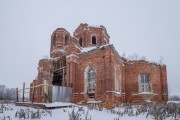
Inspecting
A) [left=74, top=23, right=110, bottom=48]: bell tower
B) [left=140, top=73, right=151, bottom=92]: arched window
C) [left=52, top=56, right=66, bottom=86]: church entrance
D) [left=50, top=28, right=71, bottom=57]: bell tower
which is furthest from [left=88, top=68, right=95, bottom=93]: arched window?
[left=50, top=28, right=71, bottom=57]: bell tower

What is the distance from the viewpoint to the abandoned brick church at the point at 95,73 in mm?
16433

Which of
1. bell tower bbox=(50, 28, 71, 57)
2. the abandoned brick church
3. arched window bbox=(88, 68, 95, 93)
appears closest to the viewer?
the abandoned brick church

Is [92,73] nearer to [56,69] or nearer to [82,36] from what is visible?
[56,69]

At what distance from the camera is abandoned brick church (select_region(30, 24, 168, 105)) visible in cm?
1643

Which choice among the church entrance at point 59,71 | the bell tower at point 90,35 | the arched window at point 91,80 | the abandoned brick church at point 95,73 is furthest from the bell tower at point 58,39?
the arched window at point 91,80

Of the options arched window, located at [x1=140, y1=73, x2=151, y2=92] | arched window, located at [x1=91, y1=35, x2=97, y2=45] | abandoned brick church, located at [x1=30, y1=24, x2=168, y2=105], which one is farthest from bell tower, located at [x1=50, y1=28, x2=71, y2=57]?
arched window, located at [x1=140, y1=73, x2=151, y2=92]

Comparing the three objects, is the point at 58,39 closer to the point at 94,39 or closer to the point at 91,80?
the point at 94,39

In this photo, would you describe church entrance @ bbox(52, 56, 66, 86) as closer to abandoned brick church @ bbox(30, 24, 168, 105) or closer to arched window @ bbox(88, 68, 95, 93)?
abandoned brick church @ bbox(30, 24, 168, 105)

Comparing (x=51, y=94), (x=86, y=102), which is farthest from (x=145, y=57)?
(x=51, y=94)

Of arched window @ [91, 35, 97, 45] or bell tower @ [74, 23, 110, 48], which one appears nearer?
bell tower @ [74, 23, 110, 48]

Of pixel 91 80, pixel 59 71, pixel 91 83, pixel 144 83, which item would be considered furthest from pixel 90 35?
pixel 91 83

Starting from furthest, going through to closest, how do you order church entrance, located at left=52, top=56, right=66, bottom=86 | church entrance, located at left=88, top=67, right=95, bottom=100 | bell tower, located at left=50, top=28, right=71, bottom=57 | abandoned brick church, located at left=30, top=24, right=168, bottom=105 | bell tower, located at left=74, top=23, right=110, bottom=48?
bell tower, located at left=50, top=28, right=71, bottom=57
bell tower, located at left=74, top=23, right=110, bottom=48
church entrance, located at left=52, top=56, right=66, bottom=86
church entrance, located at left=88, top=67, right=95, bottom=100
abandoned brick church, located at left=30, top=24, right=168, bottom=105

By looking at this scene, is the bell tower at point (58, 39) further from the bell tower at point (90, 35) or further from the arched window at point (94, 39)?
the arched window at point (94, 39)

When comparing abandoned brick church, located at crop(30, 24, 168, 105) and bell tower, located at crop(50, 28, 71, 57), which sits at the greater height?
bell tower, located at crop(50, 28, 71, 57)
